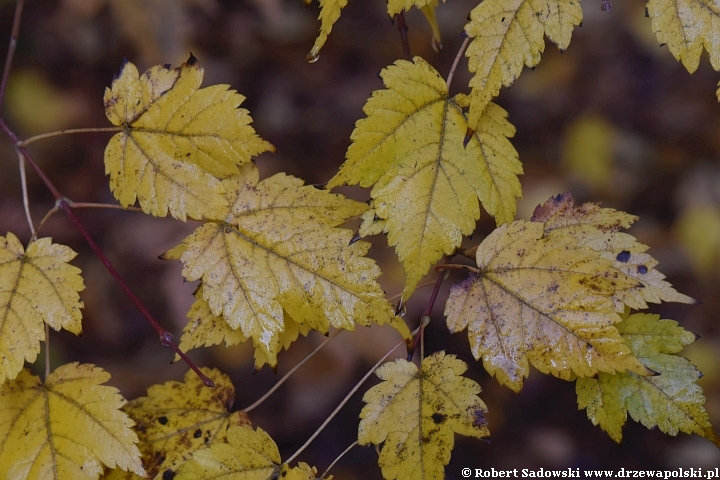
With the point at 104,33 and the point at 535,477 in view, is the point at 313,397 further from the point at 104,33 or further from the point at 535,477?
the point at 104,33

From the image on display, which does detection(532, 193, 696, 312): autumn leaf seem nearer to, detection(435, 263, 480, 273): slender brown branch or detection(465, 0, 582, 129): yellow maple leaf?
detection(435, 263, 480, 273): slender brown branch

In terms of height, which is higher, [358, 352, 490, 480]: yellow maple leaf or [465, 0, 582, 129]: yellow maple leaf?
[465, 0, 582, 129]: yellow maple leaf

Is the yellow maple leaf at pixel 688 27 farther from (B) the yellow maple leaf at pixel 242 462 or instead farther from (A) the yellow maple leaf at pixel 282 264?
(B) the yellow maple leaf at pixel 242 462

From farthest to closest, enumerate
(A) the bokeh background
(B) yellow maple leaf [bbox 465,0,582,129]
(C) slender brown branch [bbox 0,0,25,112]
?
(A) the bokeh background, (C) slender brown branch [bbox 0,0,25,112], (B) yellow maple leaf [bbox 465,0,582,129]

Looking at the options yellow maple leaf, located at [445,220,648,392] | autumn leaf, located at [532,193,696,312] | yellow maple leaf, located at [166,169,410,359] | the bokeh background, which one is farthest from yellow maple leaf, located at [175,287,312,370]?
the bokeh background

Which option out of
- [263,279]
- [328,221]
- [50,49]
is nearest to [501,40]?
[328,221]

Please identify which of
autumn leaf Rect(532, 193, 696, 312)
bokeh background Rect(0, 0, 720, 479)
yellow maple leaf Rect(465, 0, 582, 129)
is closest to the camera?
yellow maple leaf Rect(465, 0, 582, 129)

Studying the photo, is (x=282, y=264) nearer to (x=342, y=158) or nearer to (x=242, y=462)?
(x=242, y=462)
